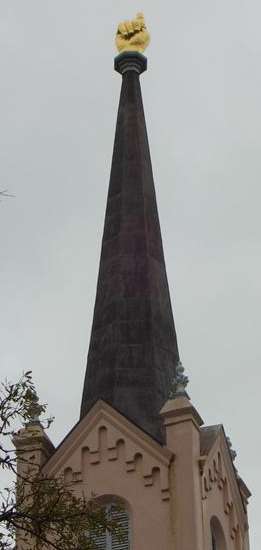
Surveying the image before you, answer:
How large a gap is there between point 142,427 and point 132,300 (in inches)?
130

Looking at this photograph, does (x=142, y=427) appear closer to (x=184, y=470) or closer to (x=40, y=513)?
(x=184, y=470)

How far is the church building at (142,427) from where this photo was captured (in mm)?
20984

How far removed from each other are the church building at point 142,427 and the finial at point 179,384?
0.09ft

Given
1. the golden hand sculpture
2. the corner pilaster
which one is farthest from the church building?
the golden hand sculpture

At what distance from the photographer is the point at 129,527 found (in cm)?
2100

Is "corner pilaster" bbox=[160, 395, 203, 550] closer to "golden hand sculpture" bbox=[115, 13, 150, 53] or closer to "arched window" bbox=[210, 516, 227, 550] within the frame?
"arched window" bbox=[210, 516, 227, 550]

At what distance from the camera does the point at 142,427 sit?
73.2ft

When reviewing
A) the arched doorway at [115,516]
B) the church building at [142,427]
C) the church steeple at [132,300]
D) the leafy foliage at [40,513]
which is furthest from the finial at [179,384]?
the leafy foliage at [40,513]

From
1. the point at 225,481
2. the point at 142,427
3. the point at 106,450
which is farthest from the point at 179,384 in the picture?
the point at 225,481

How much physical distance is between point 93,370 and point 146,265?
2.70 m

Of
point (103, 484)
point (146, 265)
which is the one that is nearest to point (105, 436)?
point (103, 484)

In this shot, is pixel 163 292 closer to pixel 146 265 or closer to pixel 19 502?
pixel 146 265

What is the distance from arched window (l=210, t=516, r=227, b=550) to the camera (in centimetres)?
2219

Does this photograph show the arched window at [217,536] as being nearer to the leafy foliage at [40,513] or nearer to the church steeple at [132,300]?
the church steeple at [132,300]
